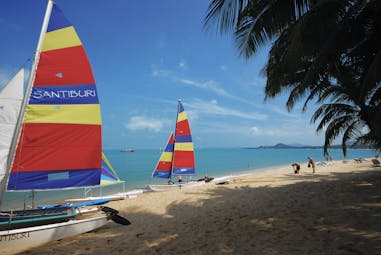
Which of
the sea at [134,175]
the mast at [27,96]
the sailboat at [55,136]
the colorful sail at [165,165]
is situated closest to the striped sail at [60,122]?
the sailboat at [55,136]

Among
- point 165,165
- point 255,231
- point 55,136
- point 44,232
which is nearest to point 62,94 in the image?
point 55,136

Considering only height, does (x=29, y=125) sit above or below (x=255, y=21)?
below

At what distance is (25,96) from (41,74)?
0.93 m

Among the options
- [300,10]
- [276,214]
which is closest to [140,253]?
[276,214]

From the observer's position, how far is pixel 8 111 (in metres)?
4.46

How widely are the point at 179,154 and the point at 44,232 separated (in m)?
12.0

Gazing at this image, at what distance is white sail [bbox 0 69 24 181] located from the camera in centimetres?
436

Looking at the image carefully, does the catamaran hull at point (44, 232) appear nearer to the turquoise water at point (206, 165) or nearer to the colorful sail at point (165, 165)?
the colorful sail at point (165, 165)

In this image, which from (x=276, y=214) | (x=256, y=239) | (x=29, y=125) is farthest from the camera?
(x=276, y=214)

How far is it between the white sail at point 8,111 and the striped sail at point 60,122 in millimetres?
327

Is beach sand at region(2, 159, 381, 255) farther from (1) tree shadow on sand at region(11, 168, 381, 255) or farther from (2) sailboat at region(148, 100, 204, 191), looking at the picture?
(2) sailboat at region(148, 100, 204, 191)

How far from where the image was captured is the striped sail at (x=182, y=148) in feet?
54.1

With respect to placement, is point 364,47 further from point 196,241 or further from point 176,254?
point 176,254

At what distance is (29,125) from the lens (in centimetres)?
489
